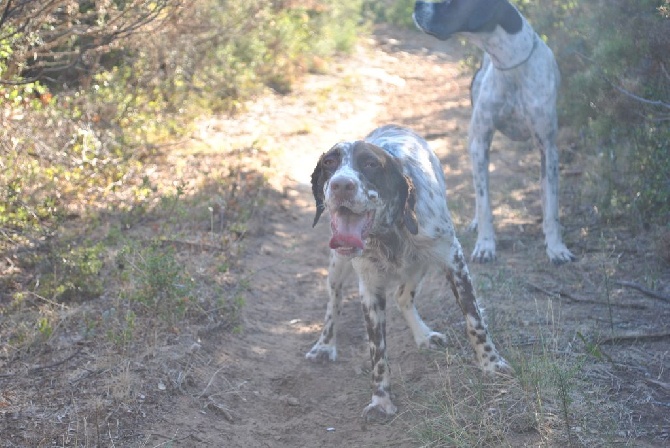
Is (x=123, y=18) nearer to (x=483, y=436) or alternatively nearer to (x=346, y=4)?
(x=483, y=436)

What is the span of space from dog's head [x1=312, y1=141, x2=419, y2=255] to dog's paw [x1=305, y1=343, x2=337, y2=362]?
1199mm

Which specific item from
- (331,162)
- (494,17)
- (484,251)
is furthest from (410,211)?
(494,17)

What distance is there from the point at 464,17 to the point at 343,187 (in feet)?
8.71

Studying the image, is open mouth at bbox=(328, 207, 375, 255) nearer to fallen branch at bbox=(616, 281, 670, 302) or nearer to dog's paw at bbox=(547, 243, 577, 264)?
fallen branch at bbox=(616, 281, 670, 302)

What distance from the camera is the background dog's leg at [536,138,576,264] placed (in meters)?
6.18

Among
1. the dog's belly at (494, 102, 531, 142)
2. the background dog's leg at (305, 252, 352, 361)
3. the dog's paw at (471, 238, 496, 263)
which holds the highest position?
the dog's belly at (494, 102, 531, 142)

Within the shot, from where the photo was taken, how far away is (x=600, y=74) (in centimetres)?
595

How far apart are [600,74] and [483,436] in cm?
321

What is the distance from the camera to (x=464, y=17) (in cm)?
605

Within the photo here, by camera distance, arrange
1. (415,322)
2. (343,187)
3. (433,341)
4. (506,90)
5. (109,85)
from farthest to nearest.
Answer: (109,85) → (506,90) → (415,322) → (433,341) → (343,187)

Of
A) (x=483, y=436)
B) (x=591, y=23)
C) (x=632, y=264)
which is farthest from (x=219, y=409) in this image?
(x=591, y=23)

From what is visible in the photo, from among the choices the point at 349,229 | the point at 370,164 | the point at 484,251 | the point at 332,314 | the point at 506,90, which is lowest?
the point at 484,251

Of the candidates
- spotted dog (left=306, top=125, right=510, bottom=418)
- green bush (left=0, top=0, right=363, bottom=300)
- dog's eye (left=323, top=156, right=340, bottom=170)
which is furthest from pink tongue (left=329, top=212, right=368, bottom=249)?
green bush (left=0, top=0, right=363, bottom=300)

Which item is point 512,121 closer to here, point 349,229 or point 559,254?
point 559,254
